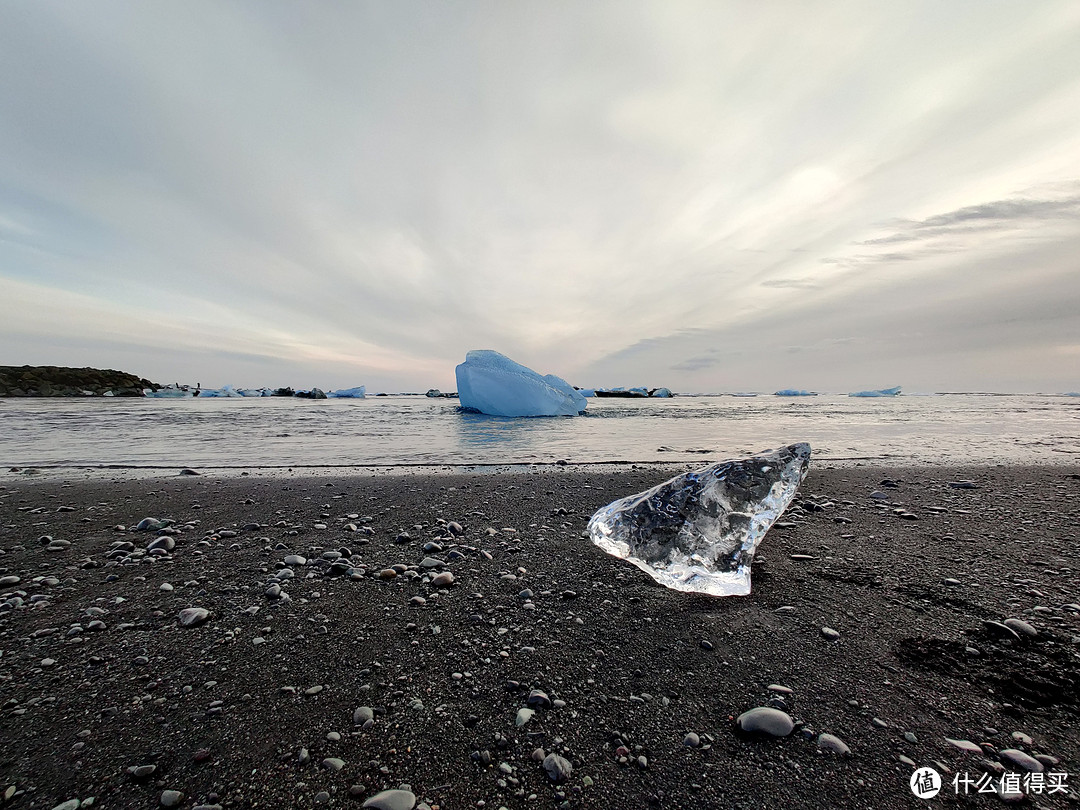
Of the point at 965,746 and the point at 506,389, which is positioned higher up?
the point at 506,389

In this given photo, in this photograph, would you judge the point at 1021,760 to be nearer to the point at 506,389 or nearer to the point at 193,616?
the point at 193,616

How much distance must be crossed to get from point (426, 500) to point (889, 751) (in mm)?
4189

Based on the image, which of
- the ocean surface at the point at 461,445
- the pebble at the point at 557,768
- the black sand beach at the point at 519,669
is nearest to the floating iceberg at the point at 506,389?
the ocean surface at the point at 461,445

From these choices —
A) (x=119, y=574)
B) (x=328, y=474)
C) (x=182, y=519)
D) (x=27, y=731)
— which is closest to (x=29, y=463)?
(x=328, y=474)

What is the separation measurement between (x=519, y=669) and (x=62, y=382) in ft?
218

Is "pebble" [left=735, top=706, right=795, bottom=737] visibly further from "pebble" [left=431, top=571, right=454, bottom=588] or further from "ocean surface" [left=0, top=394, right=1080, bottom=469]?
"ocean surface" [left=0, top=394, right=1080, bottom=469]

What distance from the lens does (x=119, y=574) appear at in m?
3.03

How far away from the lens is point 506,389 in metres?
21.3

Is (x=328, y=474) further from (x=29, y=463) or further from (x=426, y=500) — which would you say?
(x=29, y=463)

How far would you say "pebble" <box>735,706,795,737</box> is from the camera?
5.28 feet

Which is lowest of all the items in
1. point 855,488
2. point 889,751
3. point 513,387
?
point 889,751

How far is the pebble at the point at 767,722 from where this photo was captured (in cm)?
161

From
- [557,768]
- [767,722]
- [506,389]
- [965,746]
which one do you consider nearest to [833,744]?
[767,722]

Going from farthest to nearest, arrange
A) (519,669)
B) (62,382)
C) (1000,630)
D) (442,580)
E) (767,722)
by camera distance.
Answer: (62,382) < (442,580) < (1000,630) < (519,669) < (767,722)
